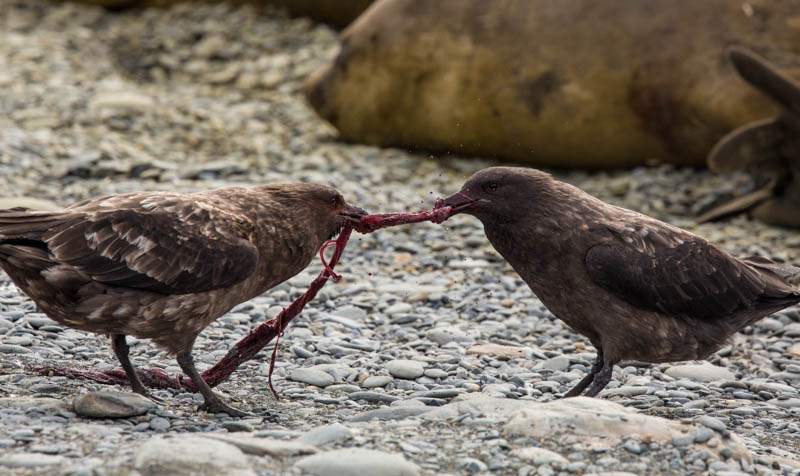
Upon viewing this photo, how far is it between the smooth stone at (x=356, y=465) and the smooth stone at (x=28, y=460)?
39.9 inches

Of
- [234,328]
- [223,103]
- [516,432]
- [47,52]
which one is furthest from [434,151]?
[516,432]

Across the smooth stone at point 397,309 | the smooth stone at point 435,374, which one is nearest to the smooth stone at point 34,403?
the smooth stone at point 435,374

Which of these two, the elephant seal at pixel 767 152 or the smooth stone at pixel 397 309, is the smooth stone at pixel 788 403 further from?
the elephant seal at pixel 767 152

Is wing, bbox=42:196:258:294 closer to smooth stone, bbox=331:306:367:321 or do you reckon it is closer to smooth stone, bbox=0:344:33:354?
smooth stone, bbox=0:344:33:354

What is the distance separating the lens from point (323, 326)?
7.02m

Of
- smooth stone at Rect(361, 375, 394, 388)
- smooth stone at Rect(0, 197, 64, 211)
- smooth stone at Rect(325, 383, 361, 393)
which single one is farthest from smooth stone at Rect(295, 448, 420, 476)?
smooth stone at Rect(0, 197, 64, 211)

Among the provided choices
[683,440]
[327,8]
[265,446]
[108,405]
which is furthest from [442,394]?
[327,8]

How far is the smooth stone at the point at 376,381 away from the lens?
19.4ft

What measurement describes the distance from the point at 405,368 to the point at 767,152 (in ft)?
16.8

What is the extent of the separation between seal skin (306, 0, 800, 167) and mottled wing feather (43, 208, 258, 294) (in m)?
6.13

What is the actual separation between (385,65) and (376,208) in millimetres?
2390

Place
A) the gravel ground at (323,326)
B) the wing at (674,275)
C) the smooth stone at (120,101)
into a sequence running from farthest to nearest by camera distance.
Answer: the smooth stone at (120,101), the wing at (674,275), the gravel ground at (323,326)

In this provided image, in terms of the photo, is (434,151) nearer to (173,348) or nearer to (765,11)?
(765,11)

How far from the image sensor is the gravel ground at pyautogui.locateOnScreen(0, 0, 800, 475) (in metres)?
4.48
